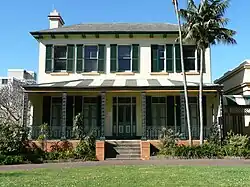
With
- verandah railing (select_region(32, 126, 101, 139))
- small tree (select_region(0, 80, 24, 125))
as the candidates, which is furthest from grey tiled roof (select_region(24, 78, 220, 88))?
small tree (select_region(0, 80, 24, 125))

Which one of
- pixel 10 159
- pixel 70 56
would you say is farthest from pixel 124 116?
pixel 10 159

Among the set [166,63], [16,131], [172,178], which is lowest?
[172,178]

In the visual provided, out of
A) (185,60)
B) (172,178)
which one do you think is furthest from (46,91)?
(172,178)

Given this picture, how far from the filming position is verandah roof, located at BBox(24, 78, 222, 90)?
70.3 ft

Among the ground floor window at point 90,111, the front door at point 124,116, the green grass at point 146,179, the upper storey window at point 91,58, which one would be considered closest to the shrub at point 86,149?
the ground floor window at point 90,111

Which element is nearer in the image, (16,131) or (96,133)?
(16,131)

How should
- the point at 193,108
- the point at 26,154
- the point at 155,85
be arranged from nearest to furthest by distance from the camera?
the point at 26,154, the point at 155,85, the point at 193,108

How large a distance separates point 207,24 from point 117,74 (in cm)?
695

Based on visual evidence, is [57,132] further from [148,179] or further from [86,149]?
[148,179]

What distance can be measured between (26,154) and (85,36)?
950 centimetres

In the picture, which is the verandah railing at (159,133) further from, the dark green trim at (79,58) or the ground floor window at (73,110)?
the dark green trim at (79,58)

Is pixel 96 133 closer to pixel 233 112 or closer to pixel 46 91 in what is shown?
pixel 46 91

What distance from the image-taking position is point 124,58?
81.3ft

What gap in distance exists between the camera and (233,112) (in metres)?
25.1
